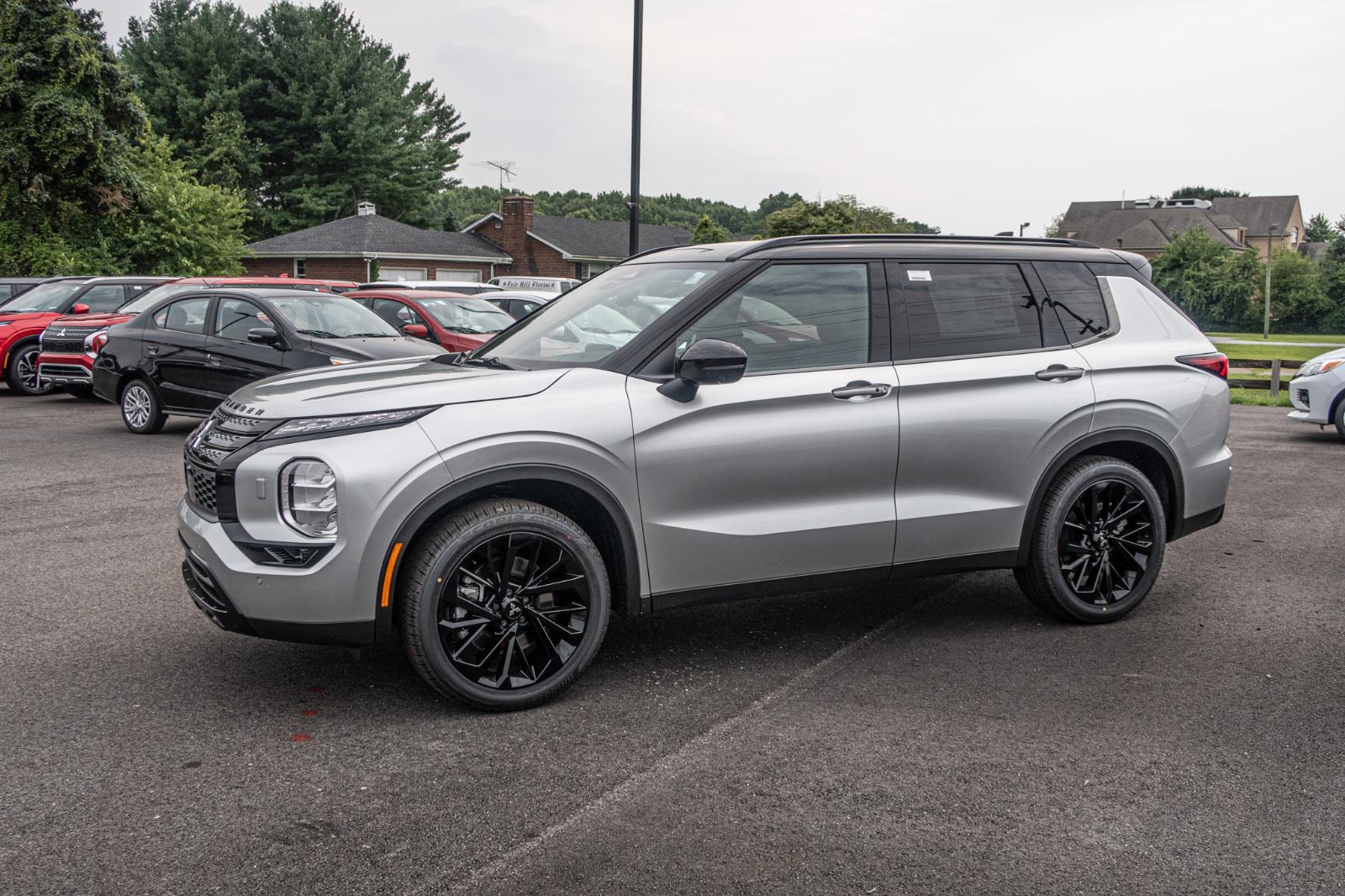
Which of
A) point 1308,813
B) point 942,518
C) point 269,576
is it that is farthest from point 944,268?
point 269,576

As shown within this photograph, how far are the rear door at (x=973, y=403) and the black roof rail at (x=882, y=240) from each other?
16 cm

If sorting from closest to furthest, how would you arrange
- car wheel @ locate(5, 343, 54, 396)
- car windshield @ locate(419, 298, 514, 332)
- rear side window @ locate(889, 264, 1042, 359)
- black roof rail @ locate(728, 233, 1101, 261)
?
black roof rail @ locate(728, 233, 1101, 261) → rear side window @ locate(889, 264, 1042, 359) → car windshield @ locate(419, 298, 514, 332) → car wheel @ locate(5, 343, 54, 396)

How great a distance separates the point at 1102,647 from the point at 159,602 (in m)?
4.70

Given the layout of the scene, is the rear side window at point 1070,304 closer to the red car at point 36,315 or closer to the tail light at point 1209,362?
the tail light at point 1209,362

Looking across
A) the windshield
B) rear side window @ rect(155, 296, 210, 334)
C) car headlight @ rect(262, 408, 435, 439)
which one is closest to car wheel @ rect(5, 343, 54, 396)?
the windshield

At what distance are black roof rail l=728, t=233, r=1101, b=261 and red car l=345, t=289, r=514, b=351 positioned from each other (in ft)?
33.3

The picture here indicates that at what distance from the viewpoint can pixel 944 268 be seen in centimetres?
552

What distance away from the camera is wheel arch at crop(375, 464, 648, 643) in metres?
4.26

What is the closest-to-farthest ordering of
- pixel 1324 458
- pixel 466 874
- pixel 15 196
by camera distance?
pixel 466 874
pixel 1324 458
pixel 15 196

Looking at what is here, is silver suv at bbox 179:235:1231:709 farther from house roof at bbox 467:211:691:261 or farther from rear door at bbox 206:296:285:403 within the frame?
house roof at bbox 467:211:691:261

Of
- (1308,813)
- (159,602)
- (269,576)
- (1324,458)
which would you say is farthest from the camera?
(1324,458)

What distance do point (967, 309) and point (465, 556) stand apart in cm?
270

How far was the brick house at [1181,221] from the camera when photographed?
9394 centimetres

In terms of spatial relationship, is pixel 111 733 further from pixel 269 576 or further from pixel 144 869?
pixel 144 869
